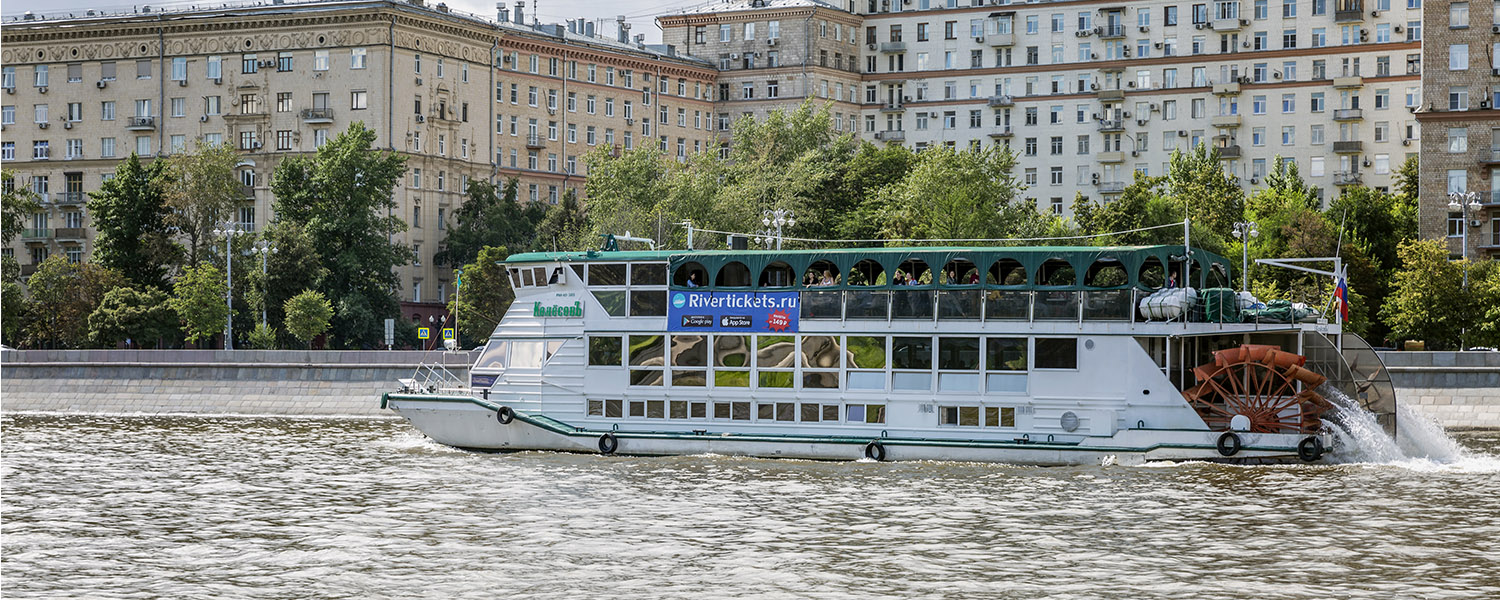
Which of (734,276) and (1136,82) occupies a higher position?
(1136,82)

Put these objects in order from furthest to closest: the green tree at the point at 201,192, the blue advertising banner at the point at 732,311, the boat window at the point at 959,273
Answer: the green tree at the point at 201,192, the blue advertising banner at the point at 732,311, the boat window at the point at 959,273

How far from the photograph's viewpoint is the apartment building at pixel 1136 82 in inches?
5069

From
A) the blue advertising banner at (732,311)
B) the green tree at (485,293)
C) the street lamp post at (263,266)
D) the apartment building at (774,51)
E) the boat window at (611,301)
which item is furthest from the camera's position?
the apartment building at (774,51)

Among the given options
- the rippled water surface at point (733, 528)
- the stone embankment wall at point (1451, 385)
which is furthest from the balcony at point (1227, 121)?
the rippled water surface at point (733, 528)

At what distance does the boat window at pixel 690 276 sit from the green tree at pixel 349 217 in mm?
57823

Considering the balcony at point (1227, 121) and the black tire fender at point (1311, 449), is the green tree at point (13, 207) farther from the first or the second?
the black tire fender at point (1311, 449)

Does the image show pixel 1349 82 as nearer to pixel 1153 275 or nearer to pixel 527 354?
pixel 1153 275

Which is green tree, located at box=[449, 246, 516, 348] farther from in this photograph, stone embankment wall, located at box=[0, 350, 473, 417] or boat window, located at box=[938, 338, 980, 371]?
boat window, located at box=[938, 338, 980, 371]

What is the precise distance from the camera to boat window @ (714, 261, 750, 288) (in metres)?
48.6

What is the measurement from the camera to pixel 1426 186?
97.1 m

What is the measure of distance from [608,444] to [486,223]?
245ft

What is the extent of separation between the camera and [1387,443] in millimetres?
44781

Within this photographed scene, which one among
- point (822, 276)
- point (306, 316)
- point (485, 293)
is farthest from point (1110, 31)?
point (822, 276)

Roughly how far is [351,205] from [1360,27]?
227ft
